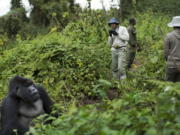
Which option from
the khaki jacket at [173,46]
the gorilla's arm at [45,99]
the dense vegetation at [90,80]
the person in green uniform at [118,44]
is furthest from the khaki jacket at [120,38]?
the gorilla's arm at [45,99]

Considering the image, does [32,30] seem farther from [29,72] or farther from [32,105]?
[32,105]

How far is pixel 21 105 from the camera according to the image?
165 inches

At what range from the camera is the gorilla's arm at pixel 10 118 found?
400 cm

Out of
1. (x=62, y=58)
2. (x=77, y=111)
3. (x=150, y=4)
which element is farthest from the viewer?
(x=150, y=4)

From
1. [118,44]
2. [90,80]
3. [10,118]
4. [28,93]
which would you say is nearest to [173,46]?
[90,80]

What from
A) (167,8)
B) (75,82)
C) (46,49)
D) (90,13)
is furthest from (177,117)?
(167,8)

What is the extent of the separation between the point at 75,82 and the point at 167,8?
43.1 feet

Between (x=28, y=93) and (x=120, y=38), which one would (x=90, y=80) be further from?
(x=28, y=93)

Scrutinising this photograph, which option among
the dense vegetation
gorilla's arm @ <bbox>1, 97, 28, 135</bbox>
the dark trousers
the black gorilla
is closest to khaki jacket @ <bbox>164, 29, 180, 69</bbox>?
the dark trousers

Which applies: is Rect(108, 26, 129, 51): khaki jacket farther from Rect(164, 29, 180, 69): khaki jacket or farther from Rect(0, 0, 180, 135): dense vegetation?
Rect(164, 29, 180, 69): khaki jacket

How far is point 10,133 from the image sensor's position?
3979 millimetres

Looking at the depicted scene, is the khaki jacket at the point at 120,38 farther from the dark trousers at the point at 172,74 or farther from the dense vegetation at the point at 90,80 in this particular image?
the dark trousers at the point at 172,74

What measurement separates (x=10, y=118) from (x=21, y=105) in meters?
0.23

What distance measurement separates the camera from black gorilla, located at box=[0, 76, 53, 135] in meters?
3.99
